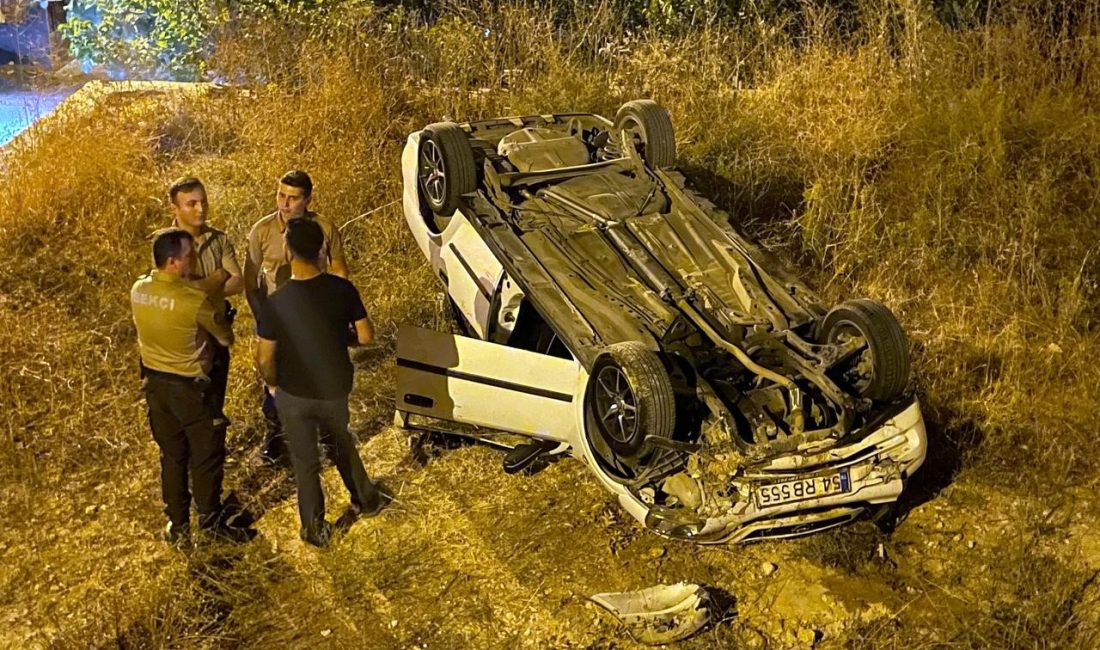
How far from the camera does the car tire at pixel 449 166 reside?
5.16 metres

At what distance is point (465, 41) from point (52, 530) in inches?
215

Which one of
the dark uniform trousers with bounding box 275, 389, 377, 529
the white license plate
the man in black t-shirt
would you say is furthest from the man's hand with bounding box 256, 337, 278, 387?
the white license plate

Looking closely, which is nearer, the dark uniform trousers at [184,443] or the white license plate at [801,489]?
the white license plate at [801,489]

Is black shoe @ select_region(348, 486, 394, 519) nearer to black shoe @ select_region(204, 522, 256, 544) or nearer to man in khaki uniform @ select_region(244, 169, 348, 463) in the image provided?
black shoe @ select_region(204, 522, 256, 544)

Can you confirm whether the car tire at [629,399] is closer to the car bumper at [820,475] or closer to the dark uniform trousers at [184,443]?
the car bumper at [820,475]

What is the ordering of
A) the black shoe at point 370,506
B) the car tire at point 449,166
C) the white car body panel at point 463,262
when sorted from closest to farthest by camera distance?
the black shoe at point 370,506
the white car body panel at point 463,262
the car tire at point 449,166

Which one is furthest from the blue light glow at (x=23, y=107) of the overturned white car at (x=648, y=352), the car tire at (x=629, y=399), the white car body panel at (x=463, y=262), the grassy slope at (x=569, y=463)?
the car tire at (x=629, y=399)

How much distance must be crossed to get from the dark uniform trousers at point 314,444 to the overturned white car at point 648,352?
47 centimetres

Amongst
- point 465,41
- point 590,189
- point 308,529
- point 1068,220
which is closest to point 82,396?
point 308,529

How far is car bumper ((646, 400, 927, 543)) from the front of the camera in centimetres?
358

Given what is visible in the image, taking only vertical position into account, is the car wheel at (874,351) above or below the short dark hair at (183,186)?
below

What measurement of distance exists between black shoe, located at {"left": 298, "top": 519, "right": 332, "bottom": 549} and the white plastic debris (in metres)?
1.22

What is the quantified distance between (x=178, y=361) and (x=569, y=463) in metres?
1.97

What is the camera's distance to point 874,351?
3.85m
